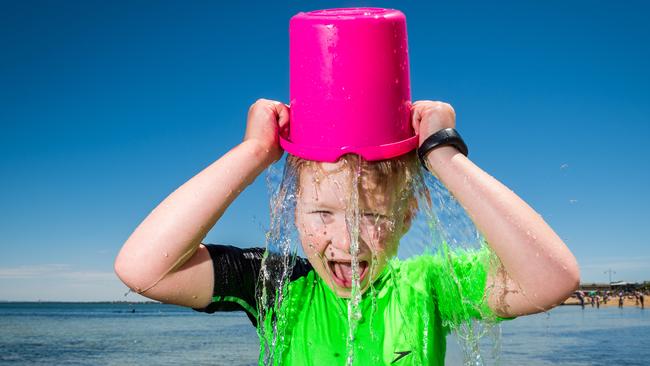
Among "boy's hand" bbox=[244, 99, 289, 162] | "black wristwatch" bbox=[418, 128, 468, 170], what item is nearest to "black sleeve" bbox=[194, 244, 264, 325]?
"boy's hand" bbox=[244, 99, 289, 162]

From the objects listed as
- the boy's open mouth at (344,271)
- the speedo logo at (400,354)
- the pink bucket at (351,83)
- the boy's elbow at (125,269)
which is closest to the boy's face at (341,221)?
the boy's open mouth at (344,271)

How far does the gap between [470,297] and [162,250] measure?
1288 millimetres

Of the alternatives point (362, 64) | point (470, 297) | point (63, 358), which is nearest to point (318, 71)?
point (362, 64)

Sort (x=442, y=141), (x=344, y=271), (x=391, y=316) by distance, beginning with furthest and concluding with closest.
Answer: (x=391, y=316), (x=344, y=271), (x=442, y=141)

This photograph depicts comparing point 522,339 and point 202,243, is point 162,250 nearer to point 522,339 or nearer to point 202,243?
point 202,243

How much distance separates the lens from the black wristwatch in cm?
281

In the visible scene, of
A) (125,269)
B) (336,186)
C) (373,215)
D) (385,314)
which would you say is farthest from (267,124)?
(385,314)

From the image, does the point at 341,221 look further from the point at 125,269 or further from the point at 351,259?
the point at 125,269

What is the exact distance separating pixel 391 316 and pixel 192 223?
961 millimetres

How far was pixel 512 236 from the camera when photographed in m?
2.64

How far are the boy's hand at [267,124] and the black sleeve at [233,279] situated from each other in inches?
18.7

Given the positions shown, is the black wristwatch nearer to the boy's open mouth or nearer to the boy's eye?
the boy's eye

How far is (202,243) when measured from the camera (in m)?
3.21

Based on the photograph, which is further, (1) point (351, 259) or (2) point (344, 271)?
(2) point (344, 271)
